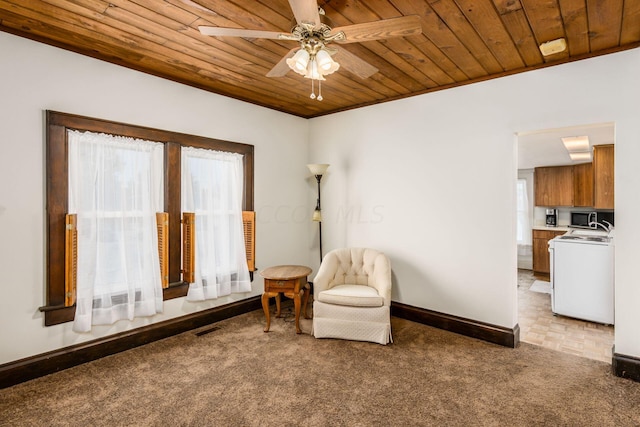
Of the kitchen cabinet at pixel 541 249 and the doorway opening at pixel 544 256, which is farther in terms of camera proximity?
the kitchen cabinet at pixel 541 249

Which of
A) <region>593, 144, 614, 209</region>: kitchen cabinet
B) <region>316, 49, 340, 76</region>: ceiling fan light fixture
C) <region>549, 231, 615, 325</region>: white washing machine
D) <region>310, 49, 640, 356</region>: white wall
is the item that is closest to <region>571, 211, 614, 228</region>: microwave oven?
<region>593, 144, 614, 209</region>: kitchen cabinet

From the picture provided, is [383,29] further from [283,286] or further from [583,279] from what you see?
[583,279]

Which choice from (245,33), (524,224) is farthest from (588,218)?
(245,33)

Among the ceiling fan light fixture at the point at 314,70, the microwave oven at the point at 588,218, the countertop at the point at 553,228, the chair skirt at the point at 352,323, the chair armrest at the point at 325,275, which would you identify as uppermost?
the ceiling fan light fixture at the point at 314,70

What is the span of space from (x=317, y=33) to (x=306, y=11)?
9.4 inches

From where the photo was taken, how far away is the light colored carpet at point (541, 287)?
17.0 feet

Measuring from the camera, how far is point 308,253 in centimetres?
472

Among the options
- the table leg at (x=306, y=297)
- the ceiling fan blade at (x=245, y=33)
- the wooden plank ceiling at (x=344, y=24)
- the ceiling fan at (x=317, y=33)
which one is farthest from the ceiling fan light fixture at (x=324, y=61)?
the table leg at (x=306, y=297)

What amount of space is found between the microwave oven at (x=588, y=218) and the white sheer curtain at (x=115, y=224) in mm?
6994

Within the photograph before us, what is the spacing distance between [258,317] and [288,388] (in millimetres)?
→ 1504

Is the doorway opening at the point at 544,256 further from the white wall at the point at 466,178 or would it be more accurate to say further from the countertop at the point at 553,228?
the white wall at the point at 466,178

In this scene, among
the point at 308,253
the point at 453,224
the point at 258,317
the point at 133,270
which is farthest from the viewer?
the point at 308,253

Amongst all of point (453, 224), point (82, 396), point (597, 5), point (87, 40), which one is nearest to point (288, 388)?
point (82, 396)

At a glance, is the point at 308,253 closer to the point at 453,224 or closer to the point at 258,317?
the point at 258,317
